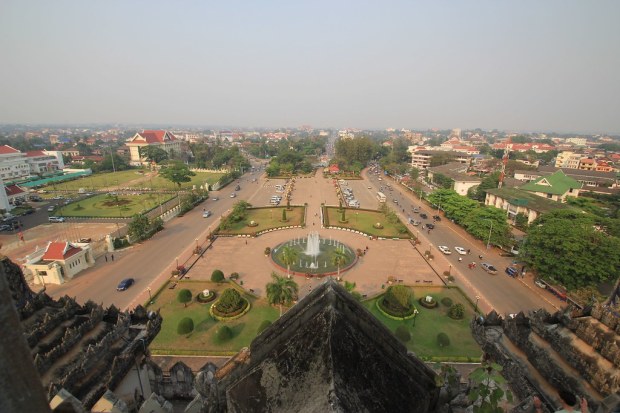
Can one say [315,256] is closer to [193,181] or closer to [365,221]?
[365,221]

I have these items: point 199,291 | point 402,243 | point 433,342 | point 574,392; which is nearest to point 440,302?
point 433,342

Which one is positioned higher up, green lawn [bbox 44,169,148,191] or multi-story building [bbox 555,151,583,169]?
multi-story building [bbox 555,151,583,169]

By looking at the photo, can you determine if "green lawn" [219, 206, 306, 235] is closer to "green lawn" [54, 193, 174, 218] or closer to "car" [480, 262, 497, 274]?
"green lawn" [54, 193, 174, 218]

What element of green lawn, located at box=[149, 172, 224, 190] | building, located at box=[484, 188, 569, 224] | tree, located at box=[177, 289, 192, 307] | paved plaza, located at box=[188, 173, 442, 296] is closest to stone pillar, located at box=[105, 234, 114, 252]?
paved plaza, located at box=[188, 173, 442, 296]

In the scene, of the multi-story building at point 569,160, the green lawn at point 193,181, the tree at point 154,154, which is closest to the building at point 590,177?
the multi-story building at point 569,160

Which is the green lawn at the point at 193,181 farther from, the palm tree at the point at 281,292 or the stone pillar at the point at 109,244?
the palm tree at the point at 281,292

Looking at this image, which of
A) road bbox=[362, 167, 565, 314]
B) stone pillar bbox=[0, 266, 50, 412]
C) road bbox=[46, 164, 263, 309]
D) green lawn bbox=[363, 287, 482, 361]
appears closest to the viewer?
stone pillar bbox=[0, 266, 50, 412]
